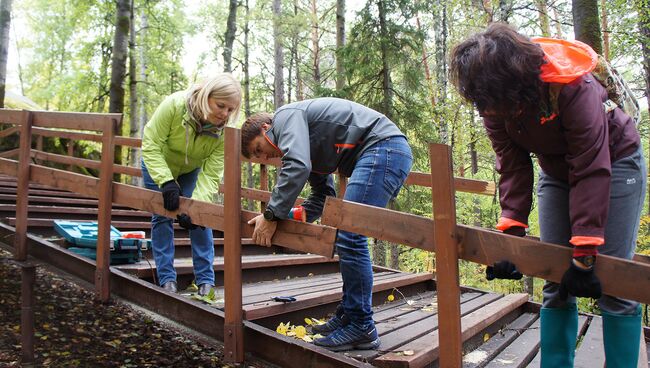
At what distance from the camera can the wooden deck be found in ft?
9.32

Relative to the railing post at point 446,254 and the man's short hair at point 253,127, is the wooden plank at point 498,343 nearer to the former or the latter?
the railing post at point 446,254

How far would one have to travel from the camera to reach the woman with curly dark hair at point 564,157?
1.73m

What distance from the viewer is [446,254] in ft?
7.03

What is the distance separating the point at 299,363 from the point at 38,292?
7.84 feet

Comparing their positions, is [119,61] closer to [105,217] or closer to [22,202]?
[22,202]

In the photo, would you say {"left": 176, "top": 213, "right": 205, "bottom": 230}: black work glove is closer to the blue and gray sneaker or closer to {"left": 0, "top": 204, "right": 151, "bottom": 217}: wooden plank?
the blue and gray sneaker

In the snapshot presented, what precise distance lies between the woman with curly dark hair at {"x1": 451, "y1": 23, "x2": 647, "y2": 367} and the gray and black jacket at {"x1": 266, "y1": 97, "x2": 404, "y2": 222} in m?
0.77

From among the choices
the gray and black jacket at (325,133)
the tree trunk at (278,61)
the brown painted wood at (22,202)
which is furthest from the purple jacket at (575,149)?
the tree trunk at (278,61)

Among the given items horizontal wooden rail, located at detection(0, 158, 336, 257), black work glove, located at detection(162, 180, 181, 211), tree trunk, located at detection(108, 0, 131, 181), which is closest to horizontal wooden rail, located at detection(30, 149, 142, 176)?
tree trunk, located at detection(108, 0, 131, 181)

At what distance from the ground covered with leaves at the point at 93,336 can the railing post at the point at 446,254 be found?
115 centimetres

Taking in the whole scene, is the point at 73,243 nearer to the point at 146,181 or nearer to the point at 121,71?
the point at 146,181

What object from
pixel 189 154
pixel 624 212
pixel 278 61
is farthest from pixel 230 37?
pixel 624 212

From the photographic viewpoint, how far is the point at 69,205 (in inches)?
255

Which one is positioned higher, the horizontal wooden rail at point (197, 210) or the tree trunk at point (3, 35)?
the tree trunk at point (3, 35)
